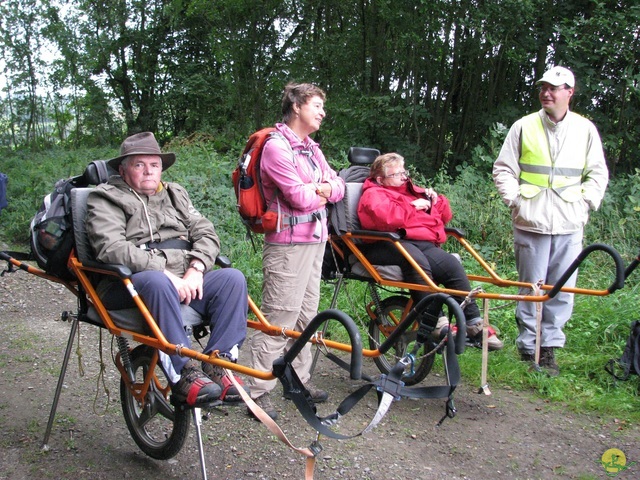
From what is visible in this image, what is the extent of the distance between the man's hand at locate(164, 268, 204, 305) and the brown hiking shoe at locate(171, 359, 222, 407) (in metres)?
0.37

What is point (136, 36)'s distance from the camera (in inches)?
715

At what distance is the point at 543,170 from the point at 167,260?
9.44ft

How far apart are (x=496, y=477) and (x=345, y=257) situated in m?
1.89

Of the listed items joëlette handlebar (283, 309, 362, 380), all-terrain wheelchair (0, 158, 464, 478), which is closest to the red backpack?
all-terrain wheelchair (0, 158, 464, 478)

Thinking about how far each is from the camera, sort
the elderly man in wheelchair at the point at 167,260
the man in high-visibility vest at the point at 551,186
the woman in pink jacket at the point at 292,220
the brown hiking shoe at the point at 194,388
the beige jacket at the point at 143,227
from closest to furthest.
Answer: the brown hiking shoe at the point at 194,388, the elderly man in wheelchair at the point at 167,260, the beige jacket at the point at 143,227, the woman in pink jacket at the point at 292,220, the man in high-visibility vest at the point at 551,186

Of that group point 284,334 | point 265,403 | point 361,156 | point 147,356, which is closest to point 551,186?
point 361,156

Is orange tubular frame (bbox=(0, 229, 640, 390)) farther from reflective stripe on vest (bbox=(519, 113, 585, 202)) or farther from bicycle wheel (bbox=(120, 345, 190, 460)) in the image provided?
reflective stripe on vest (bbox=(519, 113, 585, 202))

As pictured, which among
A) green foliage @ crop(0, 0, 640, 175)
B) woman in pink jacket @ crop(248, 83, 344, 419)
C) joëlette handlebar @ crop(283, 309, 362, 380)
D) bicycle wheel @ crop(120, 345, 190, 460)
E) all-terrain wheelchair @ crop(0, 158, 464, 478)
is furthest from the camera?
green foliage @ crop(0, 0, 640, 175)

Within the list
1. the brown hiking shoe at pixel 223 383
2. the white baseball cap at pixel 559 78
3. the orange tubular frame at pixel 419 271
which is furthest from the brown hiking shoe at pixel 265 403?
the white baseball cap at pixel 559 78

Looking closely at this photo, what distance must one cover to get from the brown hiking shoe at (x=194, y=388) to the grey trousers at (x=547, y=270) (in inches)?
110

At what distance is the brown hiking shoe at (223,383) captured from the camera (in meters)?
3.16

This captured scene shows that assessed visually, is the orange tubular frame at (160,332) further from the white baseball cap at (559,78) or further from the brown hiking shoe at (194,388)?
the white baseball cap at (559,78)

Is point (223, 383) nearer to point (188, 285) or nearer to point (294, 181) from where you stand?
point (188, 285)

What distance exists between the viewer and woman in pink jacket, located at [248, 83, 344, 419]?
4.17m
